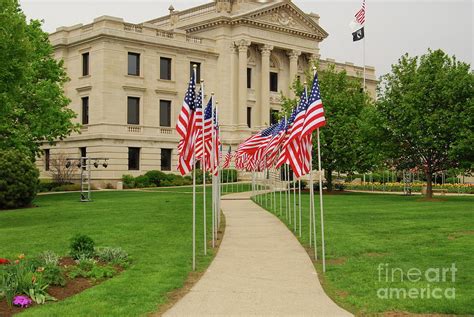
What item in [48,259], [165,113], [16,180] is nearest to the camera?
[48,259]

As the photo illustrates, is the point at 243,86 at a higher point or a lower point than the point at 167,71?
lower

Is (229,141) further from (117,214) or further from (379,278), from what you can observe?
(379,278)

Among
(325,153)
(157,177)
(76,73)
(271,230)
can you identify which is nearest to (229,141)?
(157,177)

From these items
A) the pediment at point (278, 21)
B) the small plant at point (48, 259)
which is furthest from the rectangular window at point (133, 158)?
the small plant at point (48, 259)

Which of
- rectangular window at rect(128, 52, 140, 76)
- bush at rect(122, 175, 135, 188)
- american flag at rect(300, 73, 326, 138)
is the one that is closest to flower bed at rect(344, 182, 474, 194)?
bush at rect(122, 175, 135, 188)

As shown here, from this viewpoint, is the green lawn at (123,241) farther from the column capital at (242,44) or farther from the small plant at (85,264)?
the column capital at (242,44)

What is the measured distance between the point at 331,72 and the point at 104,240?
36063 mm

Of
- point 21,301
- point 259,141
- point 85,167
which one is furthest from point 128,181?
point 21,301

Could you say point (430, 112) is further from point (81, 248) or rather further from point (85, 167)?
point (81, 248)

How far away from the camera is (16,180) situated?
3253 centimetres

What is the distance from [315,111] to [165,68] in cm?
A: 4955

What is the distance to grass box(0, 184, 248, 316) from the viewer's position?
1096 cm

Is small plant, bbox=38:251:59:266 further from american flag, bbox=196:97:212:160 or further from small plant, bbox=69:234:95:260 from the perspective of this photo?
american flag, bbox=196:97:212:160

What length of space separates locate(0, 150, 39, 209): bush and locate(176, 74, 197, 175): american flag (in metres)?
18.4
